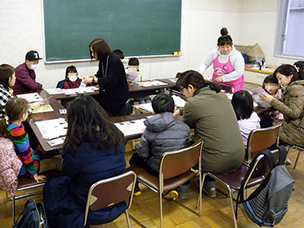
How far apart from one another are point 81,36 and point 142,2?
127 centimetres

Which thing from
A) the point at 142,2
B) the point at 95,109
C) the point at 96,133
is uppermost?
the point at 142,2

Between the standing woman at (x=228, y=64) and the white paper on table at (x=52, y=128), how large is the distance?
2192 millimetres

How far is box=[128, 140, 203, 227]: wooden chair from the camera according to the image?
2.20 metres

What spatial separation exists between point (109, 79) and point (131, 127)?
34.1 inches

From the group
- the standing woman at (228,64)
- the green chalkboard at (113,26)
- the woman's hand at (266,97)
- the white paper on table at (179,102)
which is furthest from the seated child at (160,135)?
the green chalkboard at (113,26)

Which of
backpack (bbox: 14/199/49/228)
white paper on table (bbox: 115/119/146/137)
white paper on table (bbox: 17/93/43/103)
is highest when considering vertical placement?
white paper on table (bbox: 17/93/43/103)

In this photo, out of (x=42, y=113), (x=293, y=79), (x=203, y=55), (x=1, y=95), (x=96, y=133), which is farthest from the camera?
(x=203, y=55)

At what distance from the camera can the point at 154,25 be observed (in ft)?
19.1

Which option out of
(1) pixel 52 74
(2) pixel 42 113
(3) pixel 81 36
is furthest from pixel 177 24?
(2) pixel 42 113

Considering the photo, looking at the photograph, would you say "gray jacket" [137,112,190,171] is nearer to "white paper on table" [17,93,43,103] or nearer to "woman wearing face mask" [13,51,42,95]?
"white paper on table" [17,93,43,103]

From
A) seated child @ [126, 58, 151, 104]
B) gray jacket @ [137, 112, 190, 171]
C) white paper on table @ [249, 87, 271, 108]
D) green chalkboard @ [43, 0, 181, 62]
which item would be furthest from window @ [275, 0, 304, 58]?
gray jacket @ [137, 112, 190, 171]

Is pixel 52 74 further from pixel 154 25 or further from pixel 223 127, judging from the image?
pixel 223 127

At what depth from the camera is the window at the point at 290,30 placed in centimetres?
606

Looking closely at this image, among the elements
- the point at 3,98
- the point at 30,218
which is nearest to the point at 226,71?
the point at 3,98
